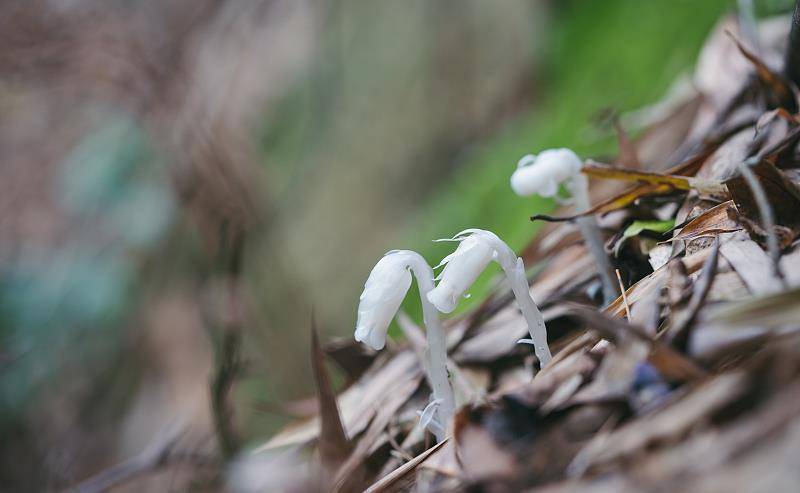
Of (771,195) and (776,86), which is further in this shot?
(776,86)

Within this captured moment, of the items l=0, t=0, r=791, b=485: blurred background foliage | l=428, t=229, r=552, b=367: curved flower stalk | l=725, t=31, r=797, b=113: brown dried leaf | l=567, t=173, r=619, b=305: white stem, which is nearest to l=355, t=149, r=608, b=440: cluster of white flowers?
l=428, t=229, r=552, b=367: curved flower stalk

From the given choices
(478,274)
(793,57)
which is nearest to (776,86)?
(793,57)

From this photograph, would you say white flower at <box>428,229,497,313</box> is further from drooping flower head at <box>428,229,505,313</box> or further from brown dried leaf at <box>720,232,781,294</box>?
brown dried leaf at <box>720,232,781,294</box>

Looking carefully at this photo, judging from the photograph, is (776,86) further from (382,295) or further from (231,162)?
(231,162)

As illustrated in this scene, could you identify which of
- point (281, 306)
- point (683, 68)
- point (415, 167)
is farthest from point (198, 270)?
point (683, 68)

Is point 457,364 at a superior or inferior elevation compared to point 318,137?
inferior

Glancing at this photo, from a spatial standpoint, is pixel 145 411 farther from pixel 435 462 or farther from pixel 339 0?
pixel 435 462

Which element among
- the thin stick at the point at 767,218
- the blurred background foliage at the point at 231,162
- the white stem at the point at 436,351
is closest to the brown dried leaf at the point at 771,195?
the thin stick at the point at 767,218
